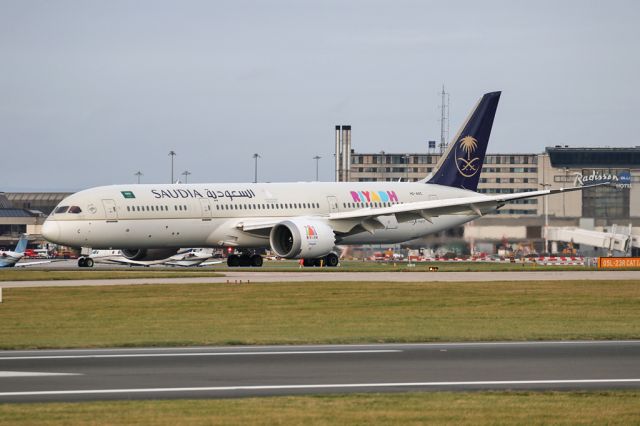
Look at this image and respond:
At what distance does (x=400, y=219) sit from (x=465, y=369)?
47012 mm

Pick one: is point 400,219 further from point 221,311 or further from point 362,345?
point 362,345

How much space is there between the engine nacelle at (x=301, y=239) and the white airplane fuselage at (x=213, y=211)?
5.39 ft

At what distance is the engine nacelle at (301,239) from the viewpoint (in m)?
63.3

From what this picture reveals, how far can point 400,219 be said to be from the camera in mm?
69312

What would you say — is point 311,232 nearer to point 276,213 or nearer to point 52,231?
point 276,213

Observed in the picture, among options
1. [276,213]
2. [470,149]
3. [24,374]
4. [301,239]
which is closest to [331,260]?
[276,213]

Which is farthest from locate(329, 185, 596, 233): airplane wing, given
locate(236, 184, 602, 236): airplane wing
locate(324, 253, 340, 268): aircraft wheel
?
locate(324, 253, 340, 268): aircraft wheel

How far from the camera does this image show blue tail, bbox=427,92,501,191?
75125mm

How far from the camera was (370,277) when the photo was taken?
174 ft

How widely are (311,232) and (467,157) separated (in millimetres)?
15630

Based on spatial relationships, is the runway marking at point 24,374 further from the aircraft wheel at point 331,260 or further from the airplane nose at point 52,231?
the aircraft wheel at point 331,260

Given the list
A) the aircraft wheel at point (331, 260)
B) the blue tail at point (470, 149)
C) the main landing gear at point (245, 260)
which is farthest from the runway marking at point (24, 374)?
the blue tail at point (470, 149)

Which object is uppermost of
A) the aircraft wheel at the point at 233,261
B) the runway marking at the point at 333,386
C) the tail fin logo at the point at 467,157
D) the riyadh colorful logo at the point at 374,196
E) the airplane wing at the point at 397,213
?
the tail fin logo at the point at 467,157

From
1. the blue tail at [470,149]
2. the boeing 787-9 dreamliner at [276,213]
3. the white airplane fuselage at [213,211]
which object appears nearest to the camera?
the white airplane fuselage at [213,211]
